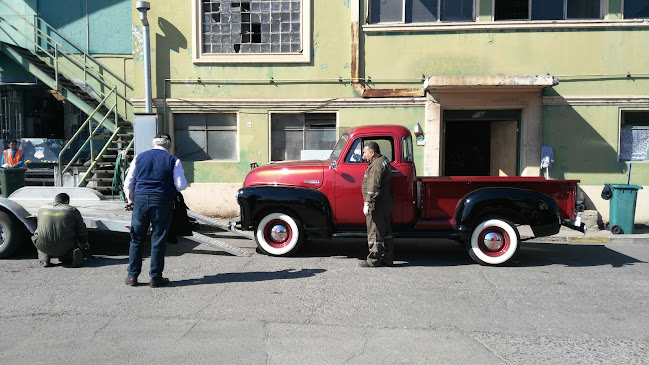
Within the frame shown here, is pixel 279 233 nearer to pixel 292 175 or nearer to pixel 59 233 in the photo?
pixel 292 175

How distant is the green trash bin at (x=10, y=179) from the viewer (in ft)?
37.3

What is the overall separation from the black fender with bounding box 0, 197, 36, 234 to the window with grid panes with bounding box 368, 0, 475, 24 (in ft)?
27.2

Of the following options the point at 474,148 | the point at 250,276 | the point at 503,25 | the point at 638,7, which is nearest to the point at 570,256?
the point at 250,276

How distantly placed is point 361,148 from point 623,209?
19.9 feet

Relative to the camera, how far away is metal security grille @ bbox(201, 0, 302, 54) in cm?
1283

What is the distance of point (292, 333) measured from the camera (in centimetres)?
493

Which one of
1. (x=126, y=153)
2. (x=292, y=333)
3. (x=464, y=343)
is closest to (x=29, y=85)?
(x=126, y=153)

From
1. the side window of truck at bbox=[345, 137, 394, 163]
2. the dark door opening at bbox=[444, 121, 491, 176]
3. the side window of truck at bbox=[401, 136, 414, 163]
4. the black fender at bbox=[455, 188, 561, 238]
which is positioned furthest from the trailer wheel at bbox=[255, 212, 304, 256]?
the dark door opening at bbox=[444, 121, 491, 176]

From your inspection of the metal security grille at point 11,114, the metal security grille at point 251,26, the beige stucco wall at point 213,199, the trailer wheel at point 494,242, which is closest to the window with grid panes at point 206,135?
the beige stucco wall at point 213,199

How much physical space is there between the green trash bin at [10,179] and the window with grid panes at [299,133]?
557 cm

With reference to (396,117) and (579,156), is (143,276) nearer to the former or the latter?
(396,117)

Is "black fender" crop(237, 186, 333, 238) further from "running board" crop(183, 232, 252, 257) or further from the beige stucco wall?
the beige stucco wall

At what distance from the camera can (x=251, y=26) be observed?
1294 centimetres

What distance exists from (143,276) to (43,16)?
39.8 ft
